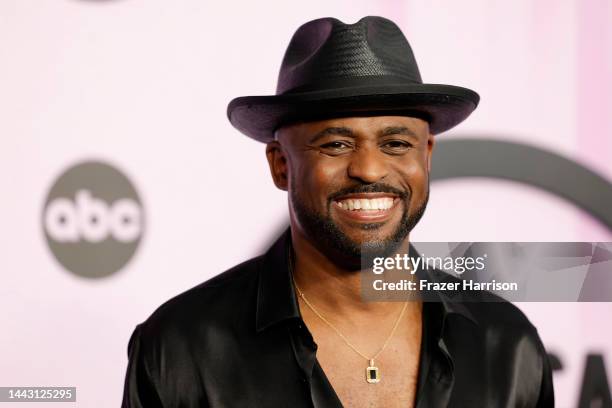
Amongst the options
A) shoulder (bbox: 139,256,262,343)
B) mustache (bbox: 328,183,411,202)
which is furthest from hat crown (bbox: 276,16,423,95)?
shoulder (bbox: 139,256,262,343)

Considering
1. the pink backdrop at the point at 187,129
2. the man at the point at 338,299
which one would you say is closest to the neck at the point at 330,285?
the man at the point at 338,299

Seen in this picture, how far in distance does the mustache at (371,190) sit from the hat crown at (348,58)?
0.81 ft

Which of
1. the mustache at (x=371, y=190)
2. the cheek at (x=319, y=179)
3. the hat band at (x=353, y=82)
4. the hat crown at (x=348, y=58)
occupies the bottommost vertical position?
the mustache at (x=371, y=190)

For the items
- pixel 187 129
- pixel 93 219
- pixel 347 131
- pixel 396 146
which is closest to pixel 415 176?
pixel 396 146

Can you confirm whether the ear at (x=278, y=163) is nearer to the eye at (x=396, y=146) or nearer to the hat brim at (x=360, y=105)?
the hat brim at (x=360, y=105)

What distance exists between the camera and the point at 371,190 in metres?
2.01

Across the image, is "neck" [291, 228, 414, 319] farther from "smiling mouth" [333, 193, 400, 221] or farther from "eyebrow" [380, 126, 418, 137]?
"eyebrow" [380, 126, 418, 137]

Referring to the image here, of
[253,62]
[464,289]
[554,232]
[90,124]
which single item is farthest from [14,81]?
[554,232]

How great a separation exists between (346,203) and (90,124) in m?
1.32

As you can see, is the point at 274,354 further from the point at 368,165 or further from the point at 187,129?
the point at 187,129

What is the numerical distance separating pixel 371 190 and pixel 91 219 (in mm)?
1379

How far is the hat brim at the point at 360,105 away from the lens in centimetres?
198

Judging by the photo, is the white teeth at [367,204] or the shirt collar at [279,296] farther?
the shirt collar at [279,296]

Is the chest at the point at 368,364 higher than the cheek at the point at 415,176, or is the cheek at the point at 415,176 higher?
the cheek at the point at 415,176
